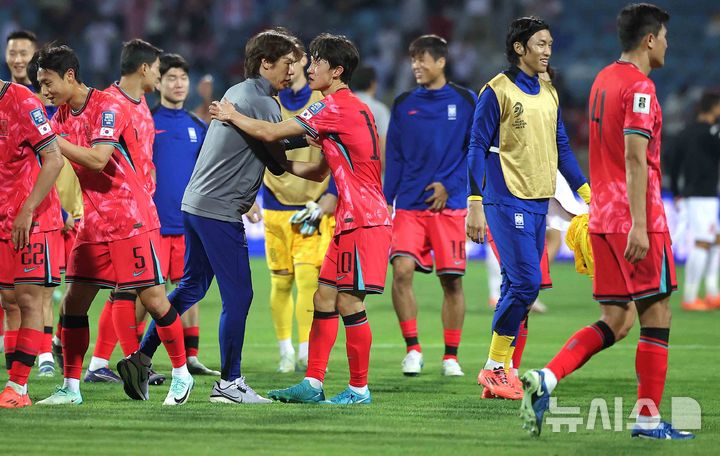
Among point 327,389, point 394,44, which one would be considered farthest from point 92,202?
point 394,44

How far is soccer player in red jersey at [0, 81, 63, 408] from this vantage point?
670 cm

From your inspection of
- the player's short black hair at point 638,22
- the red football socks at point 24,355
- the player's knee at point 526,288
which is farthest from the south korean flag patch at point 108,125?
the player's short black hair at point 638,22

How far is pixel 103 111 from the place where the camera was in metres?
6.85

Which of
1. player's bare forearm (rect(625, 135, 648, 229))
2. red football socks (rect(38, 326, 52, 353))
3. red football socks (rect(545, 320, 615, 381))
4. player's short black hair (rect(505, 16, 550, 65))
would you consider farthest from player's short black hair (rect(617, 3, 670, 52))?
red football socks (rect(38, 326, 52, 353))

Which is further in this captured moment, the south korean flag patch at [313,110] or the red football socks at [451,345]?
the red football socks at [451,345]

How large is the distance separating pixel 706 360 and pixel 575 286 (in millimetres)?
6367

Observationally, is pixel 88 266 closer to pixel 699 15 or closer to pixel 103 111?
pixel 103 111

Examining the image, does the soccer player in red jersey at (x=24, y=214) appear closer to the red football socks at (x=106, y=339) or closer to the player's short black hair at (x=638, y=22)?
the red football socks at (x=106, y=339)

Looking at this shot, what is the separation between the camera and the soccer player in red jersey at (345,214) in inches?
278

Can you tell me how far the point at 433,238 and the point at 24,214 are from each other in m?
3.55

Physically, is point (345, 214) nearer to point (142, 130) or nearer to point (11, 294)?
point (142, 130)

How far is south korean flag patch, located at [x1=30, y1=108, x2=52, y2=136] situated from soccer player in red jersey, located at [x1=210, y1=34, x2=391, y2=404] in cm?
98

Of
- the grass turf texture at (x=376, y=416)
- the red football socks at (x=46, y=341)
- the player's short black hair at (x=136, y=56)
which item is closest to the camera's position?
the grass turf texture at (x=376, y=416)

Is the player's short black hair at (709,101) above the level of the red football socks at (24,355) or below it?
above
